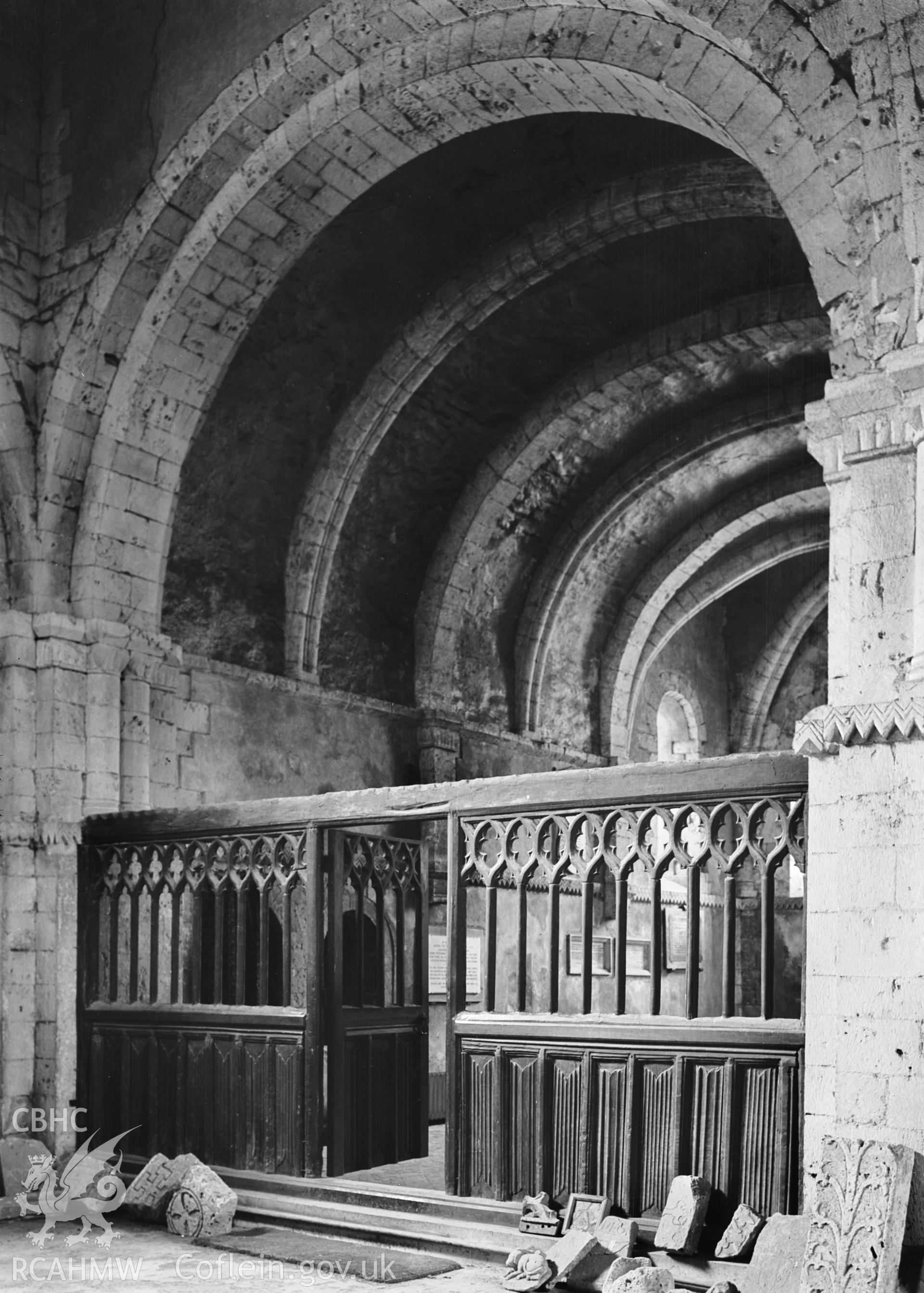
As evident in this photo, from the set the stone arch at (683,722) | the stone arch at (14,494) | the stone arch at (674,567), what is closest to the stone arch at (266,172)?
the stone arch at (14,494)

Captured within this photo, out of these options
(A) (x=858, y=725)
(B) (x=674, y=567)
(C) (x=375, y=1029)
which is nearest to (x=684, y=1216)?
(A) (x=858, y=725)

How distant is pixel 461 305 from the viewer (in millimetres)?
10156

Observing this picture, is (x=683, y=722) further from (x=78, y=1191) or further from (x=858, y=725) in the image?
(x=858, y=725)

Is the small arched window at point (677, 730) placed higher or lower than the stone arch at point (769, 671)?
lower

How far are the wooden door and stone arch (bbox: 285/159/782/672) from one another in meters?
3.18

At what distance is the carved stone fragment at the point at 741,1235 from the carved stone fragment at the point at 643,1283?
256mm

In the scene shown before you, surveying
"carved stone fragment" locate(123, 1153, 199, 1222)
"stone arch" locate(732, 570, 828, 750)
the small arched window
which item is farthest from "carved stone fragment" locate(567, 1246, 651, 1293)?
"stone arch" locate(732, 570, 828, 750)

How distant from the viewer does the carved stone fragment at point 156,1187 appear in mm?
6980

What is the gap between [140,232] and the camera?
825 cm

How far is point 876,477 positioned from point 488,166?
5.07m

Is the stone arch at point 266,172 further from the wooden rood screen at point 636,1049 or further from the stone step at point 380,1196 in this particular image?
the stone step at point 380,1196

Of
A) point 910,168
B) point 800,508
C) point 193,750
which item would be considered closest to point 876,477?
point 910,168

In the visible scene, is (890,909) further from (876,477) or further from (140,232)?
(140,232)

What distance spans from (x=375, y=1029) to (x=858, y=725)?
141 inches
